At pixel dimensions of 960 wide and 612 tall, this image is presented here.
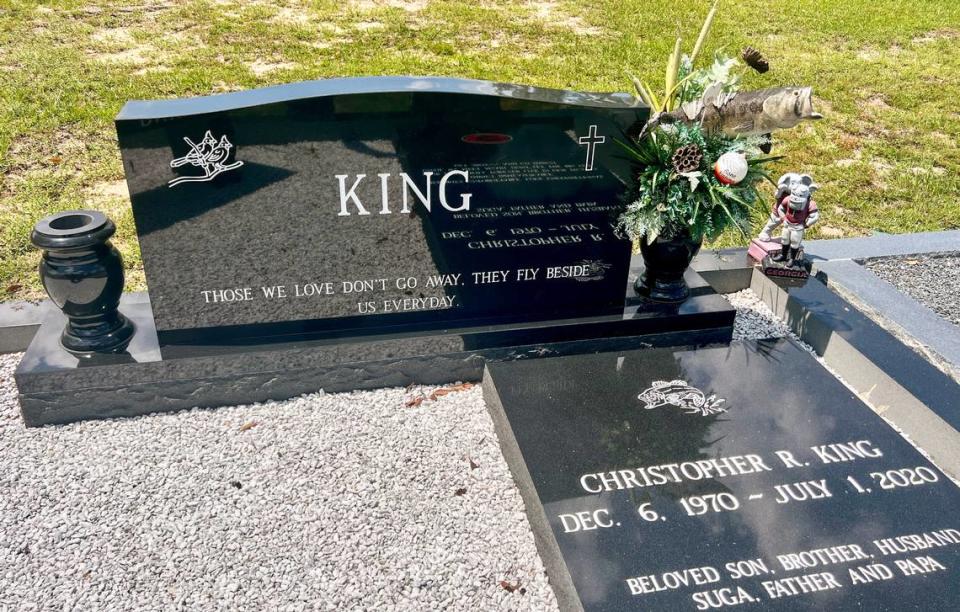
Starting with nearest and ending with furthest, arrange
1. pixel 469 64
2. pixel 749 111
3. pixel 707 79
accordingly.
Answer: pixel 749 111 → pixel 707 79 → pixel 469 64

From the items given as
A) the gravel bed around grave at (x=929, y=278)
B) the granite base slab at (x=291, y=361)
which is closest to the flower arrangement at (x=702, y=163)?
the granite base slab at (x=291, y=361)

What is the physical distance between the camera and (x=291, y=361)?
16.1 ft

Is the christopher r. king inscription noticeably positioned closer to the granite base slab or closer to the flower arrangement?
the granite base slab

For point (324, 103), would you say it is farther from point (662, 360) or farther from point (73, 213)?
point (662, 360)

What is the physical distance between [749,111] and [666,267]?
3.79 ft

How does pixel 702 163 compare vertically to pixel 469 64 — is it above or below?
above

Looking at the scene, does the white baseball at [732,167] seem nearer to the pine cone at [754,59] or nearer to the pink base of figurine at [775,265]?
the pine cone at [754,59]

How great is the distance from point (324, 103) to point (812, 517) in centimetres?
331

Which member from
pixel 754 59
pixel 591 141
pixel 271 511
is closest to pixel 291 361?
pixel 271 511

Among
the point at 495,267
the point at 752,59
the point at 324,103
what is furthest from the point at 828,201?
the point at 324,103

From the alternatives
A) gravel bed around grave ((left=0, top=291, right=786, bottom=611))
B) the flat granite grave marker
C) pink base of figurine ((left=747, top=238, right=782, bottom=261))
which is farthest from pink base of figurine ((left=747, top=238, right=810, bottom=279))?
gravel bed around grave ((left=0, top=291, right=786, bottom=611))

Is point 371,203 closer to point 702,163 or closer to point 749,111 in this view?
point 702,163

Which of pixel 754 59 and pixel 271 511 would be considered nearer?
pixel 271 511

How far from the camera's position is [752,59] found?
15.9 ft
